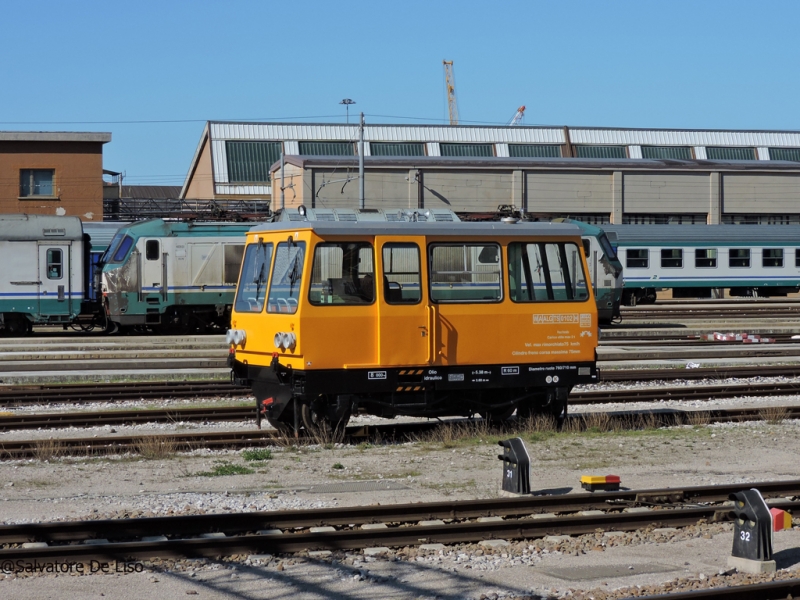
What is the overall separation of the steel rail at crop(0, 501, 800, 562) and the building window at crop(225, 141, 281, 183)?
65.5 metres

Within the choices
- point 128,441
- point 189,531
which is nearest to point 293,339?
point 128,441

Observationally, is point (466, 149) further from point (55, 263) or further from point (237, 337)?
point (237, 337)

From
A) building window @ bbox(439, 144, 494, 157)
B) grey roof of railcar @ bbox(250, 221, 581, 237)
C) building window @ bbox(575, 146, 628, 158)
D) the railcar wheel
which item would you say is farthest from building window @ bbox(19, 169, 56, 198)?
the railcar wheel

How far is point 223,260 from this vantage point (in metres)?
27.6

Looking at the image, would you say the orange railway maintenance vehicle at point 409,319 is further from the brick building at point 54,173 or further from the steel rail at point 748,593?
the brick building at point 54,173

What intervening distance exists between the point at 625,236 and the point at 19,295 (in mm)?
24672

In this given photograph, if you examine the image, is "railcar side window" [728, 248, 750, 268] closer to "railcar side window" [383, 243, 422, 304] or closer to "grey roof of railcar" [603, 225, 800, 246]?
"grey roof of railcar" [603, 225, 800, 246]

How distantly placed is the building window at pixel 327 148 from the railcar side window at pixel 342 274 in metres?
60.9

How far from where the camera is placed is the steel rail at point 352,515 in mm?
7918

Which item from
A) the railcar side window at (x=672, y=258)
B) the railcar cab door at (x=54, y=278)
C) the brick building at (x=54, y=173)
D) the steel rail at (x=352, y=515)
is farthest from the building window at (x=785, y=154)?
the steel rail at (x=352, y=515)

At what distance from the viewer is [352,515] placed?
A: 8438 millimetres

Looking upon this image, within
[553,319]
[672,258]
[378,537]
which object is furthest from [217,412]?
[672,258]

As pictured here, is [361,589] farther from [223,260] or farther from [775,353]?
[223,260]

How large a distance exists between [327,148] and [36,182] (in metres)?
26.4
